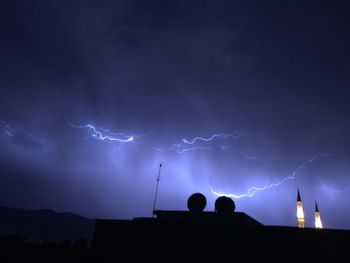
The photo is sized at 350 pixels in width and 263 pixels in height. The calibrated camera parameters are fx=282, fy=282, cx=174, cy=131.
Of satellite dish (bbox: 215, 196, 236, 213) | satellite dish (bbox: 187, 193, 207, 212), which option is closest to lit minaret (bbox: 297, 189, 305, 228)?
satellite dish (bbox: 215, 196, 236, 213)

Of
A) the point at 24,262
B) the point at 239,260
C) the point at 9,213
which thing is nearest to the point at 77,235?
the point at 9,213

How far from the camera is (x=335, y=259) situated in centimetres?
1333

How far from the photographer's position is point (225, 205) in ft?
61.3

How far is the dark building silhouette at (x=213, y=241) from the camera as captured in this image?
13.7m

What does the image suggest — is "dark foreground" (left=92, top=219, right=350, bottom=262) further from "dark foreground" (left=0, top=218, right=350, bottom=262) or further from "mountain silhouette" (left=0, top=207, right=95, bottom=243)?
"mountain silhouette" (left=0, top=207, right=95, bottom=243)

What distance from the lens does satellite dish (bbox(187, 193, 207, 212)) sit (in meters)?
19.1

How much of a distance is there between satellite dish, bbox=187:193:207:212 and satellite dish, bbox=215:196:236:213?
92cm

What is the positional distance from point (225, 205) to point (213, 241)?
395 centimetres

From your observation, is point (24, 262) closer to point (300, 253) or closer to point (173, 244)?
point (173, 244)

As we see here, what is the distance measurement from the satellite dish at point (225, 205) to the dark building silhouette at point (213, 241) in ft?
1.61

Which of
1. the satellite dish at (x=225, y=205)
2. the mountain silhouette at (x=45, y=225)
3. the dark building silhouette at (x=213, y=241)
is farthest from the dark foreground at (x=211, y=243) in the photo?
the mountain silhouette at (x=45, y=225)

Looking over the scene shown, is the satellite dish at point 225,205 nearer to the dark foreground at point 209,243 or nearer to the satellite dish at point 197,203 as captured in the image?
the satellite dish at point 197,203

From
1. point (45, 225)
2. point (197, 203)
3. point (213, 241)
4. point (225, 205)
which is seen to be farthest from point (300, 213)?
point (45, 225)

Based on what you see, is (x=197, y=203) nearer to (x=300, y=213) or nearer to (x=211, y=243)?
(x=211, y=243)
